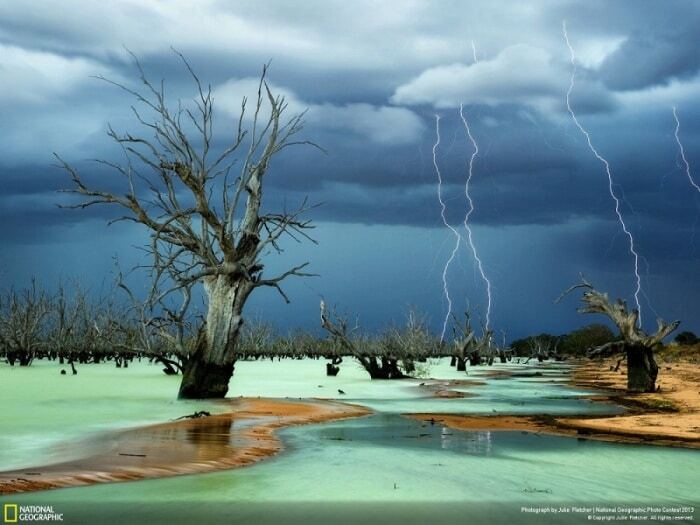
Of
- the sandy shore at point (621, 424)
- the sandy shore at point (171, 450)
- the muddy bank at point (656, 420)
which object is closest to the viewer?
the sandy shore at point (171, 450)

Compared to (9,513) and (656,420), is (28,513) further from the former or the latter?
(656,420)

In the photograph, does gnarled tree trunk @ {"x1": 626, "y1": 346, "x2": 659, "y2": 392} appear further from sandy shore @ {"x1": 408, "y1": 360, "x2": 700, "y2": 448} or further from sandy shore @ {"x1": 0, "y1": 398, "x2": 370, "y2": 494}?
sandy shore @ {"x1": 0, "y1": 398, "x2": 370, "y2": 494}

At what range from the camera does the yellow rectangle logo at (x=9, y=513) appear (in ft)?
18.5

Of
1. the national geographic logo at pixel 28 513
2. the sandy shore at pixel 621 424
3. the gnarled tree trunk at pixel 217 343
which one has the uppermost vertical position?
the gnarled tree trunk at pixel 217 343

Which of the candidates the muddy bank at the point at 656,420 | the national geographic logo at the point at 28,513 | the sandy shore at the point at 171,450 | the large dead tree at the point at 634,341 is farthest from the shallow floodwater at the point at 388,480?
the large dead tree at the point at 634,341

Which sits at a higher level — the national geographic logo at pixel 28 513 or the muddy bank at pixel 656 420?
the national geographic logo at pixel 28 513

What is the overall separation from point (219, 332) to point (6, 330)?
41386 mm

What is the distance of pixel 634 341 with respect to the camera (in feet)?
75.1

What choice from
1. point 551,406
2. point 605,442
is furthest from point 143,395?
point 605,442

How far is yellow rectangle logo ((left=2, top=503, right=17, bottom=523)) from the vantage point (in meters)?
5.64

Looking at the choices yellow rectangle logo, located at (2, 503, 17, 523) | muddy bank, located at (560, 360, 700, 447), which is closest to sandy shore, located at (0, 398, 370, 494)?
yellow rectangle logo, located at (2, 503, 17, 523)

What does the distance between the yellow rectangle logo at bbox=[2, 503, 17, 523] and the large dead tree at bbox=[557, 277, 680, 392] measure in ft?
66.5

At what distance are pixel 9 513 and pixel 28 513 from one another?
15 centimetres

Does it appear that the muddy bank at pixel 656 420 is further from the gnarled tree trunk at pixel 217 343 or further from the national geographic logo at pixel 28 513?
the national geographic logo at pixel 28 513
